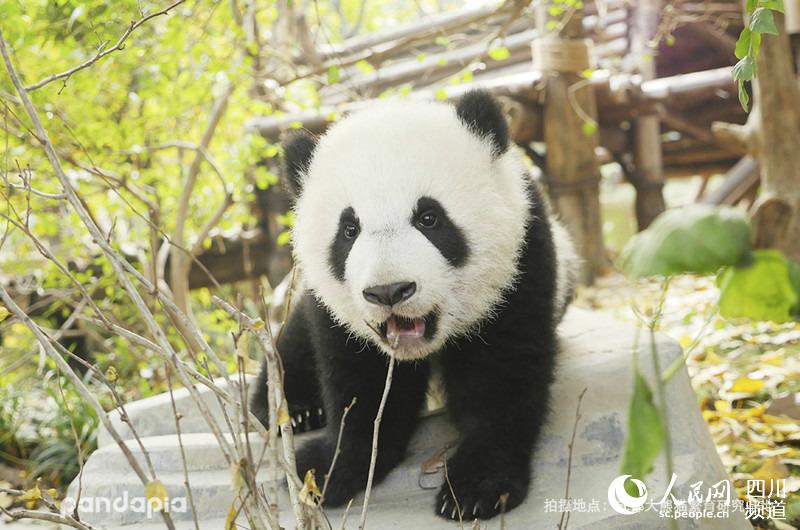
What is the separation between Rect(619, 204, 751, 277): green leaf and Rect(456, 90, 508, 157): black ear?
177 cm

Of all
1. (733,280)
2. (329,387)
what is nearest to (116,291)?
(329,387)

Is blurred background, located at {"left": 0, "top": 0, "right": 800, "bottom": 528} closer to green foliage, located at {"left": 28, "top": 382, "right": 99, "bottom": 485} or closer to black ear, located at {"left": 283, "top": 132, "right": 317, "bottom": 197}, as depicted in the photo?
green foliage, located at {"left": 28, "top": 382, "right": 99, "bottom": 485}

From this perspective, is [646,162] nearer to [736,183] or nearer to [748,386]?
[736,183]

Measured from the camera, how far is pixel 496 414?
8.23ft

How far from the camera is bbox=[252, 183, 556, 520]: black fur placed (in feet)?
8.13

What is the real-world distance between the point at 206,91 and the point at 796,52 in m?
3.61

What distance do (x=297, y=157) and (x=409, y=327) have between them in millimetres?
801

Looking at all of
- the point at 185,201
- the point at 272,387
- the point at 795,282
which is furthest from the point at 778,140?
the point at 795,282

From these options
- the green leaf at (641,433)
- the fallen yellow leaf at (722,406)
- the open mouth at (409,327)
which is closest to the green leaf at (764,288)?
the green leaf at (641,433)

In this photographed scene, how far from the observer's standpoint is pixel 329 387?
2623mm

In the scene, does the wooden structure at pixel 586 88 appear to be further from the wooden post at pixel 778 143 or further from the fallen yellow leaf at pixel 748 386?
the fallen yellow leaf at pixel 748 386

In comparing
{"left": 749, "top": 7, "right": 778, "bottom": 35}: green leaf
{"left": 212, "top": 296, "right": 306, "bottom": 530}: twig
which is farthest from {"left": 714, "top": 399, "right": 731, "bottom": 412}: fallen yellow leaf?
{"left": 212, "top": 296, "right": 306, "bottom": 530}: twig

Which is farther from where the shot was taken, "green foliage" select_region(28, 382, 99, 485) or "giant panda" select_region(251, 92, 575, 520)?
"green foliage" select_region(28, 382, 99, 485)

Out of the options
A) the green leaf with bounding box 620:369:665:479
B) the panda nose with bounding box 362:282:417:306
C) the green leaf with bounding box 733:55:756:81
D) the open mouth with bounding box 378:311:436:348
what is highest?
the green leaf with bounding box 733:55:756:81
